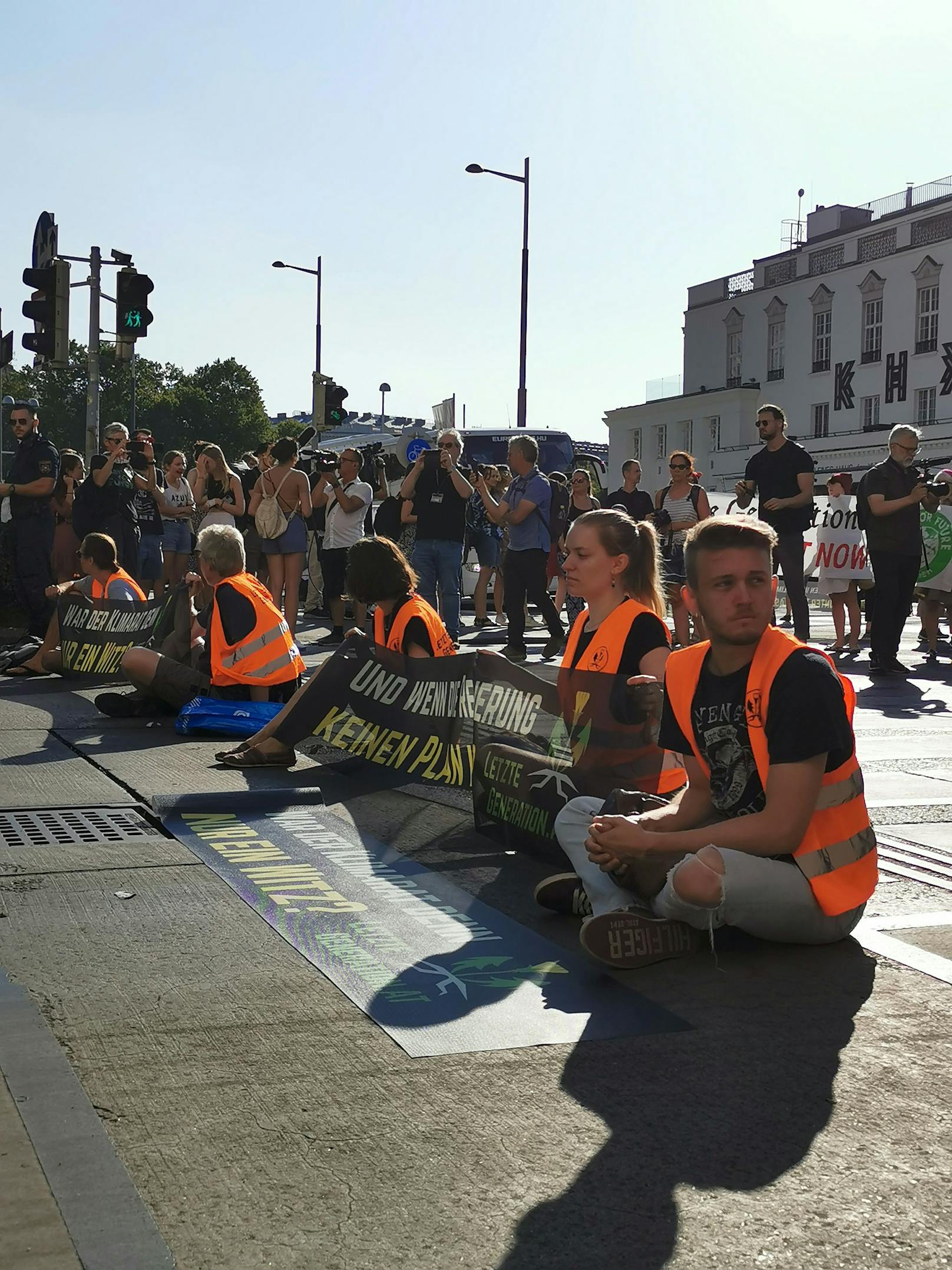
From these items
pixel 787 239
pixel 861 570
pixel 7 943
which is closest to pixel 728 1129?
pixel 7 943

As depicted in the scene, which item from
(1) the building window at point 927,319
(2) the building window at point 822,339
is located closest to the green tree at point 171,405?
(2) the building window at point 822,339

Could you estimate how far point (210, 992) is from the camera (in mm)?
3822

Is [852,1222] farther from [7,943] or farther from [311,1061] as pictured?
[7,943]

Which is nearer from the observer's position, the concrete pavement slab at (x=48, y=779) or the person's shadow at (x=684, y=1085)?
the person's shadow at (x=684, y=1085)

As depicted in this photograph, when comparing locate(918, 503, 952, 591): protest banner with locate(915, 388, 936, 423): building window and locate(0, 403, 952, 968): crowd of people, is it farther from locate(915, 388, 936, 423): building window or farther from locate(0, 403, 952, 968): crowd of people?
locate(915, 388, 936, 423): building window

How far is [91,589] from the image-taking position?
36.6 feet

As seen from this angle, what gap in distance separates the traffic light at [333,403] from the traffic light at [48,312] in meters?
6.94

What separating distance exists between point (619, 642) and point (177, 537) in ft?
34.0

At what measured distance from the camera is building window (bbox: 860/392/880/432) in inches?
2308

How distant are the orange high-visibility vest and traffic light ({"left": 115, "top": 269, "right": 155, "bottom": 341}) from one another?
40.1 feet

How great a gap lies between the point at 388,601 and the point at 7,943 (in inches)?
128

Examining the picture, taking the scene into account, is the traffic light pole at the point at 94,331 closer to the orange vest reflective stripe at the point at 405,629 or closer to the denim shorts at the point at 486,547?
the denim shorts at the point at 486,547

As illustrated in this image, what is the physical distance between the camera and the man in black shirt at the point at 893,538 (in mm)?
A: 12305

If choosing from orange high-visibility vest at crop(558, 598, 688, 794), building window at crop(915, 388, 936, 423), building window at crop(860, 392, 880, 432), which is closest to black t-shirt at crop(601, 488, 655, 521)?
orange high-visibility vest at crop(558, 598, 688, 794)
